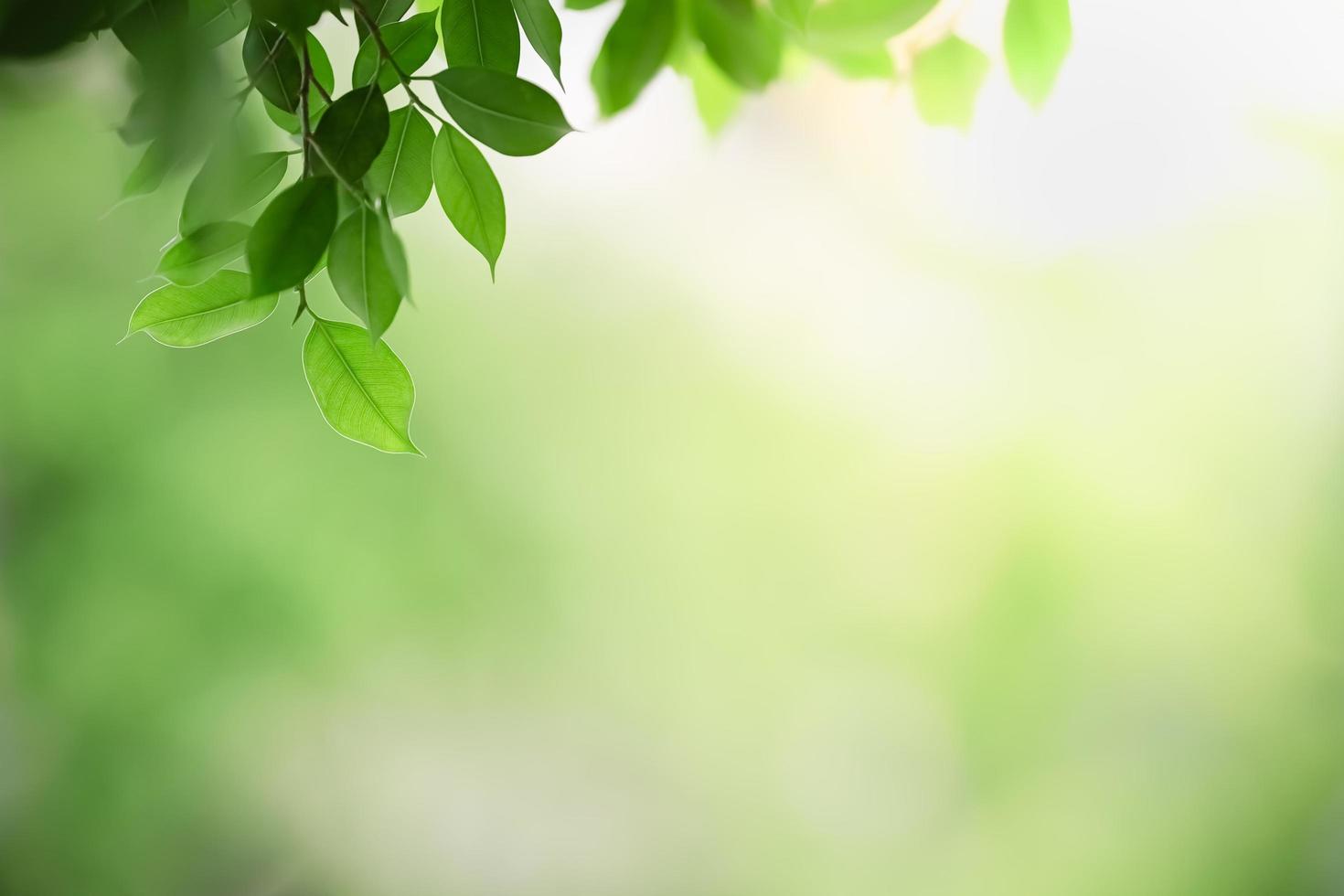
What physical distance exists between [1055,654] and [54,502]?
5.95 ft

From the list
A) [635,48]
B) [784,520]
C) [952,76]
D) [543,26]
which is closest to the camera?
[635,48]

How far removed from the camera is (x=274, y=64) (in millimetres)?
358

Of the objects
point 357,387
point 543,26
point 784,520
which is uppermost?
point 543,26

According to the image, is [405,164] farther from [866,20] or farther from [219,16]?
[866,20]

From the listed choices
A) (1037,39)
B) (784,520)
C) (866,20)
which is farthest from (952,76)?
(784,520)

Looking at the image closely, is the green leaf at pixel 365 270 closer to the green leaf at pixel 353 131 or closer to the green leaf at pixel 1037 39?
the green leaf at pixel 353 131

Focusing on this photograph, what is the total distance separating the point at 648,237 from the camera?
1790 millimetres

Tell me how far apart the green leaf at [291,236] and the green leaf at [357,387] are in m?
0.08

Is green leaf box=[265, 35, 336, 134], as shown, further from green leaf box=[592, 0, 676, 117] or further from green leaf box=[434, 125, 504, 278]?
green leaf box=[592, 0, 676, 117]

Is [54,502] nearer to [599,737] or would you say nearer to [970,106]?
[599,737]

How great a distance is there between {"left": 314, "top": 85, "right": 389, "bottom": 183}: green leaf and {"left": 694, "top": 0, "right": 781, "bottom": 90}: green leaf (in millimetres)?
115

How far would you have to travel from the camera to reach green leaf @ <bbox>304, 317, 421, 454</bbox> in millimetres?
367

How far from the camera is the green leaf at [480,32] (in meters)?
0.39

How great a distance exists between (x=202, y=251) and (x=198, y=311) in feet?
0.19
